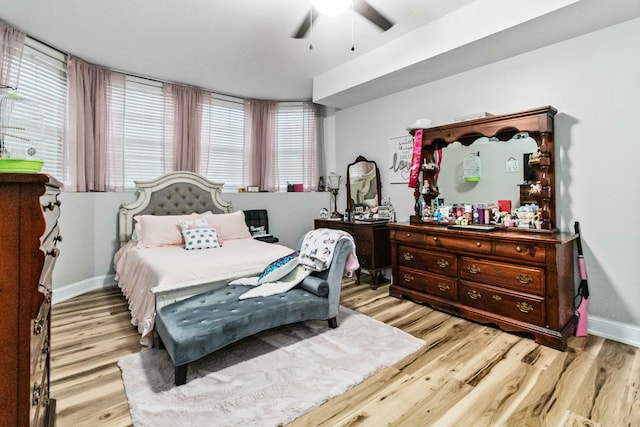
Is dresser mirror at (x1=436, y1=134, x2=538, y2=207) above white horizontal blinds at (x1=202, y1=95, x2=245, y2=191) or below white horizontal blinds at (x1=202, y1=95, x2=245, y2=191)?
below

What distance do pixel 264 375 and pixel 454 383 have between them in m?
1.22

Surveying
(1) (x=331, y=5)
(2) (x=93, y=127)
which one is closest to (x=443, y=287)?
(1) (x=331, y=5)

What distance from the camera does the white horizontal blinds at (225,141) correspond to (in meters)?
4.78

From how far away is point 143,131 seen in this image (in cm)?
423

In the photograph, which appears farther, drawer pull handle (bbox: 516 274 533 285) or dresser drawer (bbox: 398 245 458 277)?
dresser drawer (bbox: 398 245 458 277)

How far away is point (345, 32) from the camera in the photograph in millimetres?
3104

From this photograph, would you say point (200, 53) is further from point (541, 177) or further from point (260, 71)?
point (541, 177)

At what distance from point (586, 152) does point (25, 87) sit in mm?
5349

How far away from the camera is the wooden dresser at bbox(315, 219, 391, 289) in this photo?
12.9 ft

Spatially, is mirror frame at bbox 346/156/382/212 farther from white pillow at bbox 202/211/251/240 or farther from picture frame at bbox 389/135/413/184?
white pillow at bbox 202/211/251/240

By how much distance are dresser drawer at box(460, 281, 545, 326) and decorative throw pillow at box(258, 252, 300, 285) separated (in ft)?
5.33

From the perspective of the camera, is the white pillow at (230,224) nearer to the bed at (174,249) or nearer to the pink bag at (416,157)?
the bed at (174,249)

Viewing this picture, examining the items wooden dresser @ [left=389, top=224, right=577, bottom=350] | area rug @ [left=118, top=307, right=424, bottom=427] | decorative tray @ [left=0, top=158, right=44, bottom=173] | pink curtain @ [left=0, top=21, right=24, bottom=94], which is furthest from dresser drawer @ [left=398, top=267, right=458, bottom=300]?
pink curtain @ [left=0, top=21, right=24, bottom=94]

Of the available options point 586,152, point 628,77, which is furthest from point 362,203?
point 628,77
